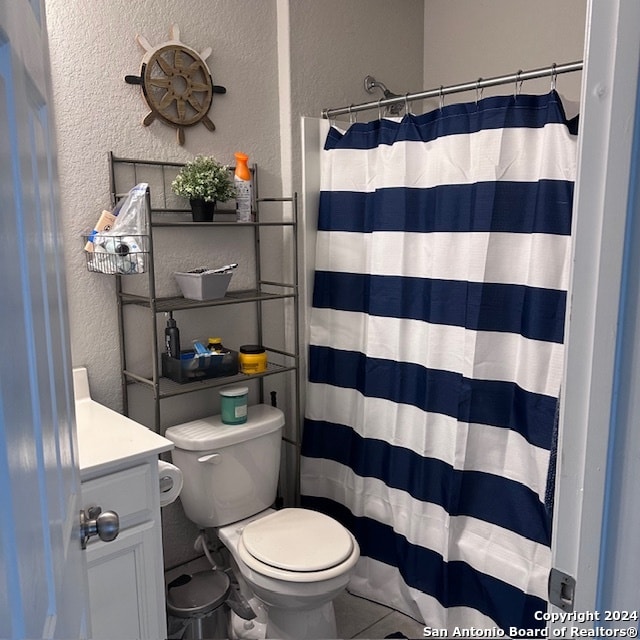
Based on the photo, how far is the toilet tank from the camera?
2.04 metres

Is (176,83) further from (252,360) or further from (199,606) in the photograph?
(199,606)

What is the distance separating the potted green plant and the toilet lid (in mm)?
1058

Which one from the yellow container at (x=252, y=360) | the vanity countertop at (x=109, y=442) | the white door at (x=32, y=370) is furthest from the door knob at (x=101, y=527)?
the yellow container at (x=252, y=360)

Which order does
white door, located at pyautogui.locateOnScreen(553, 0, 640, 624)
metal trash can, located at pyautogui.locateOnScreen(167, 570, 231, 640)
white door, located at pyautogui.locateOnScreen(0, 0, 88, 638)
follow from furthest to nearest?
metal trash can, located at pyautogui.locateOnScreen(167, 570, 231, 640)
white door, located at pyautogui.locateOnScreen(553, 0, 640, 624)
white door, located at pyautogui.locateOnScreen(0, 0, 88, 638)

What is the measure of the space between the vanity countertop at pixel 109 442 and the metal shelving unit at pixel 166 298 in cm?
18

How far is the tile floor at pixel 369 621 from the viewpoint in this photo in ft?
7.08

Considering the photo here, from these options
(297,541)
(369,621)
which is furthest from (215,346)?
(369,621)

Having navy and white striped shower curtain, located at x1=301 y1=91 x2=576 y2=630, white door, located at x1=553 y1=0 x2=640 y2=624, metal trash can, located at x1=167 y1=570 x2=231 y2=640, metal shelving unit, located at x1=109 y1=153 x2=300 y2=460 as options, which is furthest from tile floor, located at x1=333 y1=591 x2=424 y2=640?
white door, located at x1=553 y1=0 x2=640 y2=624

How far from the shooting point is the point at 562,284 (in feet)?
5.90

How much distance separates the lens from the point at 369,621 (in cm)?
222

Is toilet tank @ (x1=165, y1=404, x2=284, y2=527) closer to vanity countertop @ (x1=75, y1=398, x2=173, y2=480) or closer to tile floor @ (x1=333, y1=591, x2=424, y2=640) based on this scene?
vanity countertop @ (x1=75, y1=398, x2=173, y2=480)

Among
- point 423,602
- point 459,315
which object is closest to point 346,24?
point 459,315

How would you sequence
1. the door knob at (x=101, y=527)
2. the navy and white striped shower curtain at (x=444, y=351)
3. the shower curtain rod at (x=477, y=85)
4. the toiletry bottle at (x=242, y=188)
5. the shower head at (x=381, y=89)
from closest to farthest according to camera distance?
1. the door knob at (x=101, y=527)
2. the shower curtain rod at (x=477, y=85)
3. the navy and white striped shower curtain at (x=444, y=351)
4. the toiletry bottle at (x=242, y=188)
5. the shower head at (x=381, y=89)

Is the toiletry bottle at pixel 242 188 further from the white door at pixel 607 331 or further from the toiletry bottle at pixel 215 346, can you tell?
the white door at pixel 607 331
